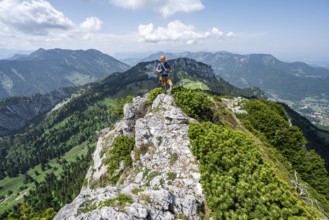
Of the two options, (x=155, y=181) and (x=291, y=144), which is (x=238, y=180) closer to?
(x=155, y=181)

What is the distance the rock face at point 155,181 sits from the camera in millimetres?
21984

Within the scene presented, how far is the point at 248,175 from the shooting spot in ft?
80.4

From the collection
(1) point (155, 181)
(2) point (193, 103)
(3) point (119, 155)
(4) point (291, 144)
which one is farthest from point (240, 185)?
(4) point (291, 144)

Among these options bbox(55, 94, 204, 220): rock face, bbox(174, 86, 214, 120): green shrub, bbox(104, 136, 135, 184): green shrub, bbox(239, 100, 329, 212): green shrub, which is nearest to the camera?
bbox(55, 94, 204, 220): rock face

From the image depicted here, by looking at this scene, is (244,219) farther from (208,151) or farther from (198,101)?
(198,101)

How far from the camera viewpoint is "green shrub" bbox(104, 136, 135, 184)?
3988 cm

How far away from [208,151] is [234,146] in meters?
3.67

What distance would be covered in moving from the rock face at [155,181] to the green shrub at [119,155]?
1.47m

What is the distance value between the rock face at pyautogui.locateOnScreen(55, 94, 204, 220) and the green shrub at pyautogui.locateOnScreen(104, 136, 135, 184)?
147 centimetres

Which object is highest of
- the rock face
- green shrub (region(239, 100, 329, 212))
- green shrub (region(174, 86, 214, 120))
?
green shrub (region(174, 86, 214, 120))

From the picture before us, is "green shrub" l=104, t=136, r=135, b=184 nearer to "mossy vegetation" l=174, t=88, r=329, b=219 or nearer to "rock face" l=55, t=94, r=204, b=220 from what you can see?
"rock face" l=55, t=94, r=204, b=220

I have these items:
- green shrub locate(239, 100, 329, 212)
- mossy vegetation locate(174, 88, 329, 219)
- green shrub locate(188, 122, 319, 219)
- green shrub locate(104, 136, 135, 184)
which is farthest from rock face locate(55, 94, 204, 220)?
green shrub locate(239, 100, 329, 212)

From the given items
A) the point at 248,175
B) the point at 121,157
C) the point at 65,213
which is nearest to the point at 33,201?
the point at 121,157

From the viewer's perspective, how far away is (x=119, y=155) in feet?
138
